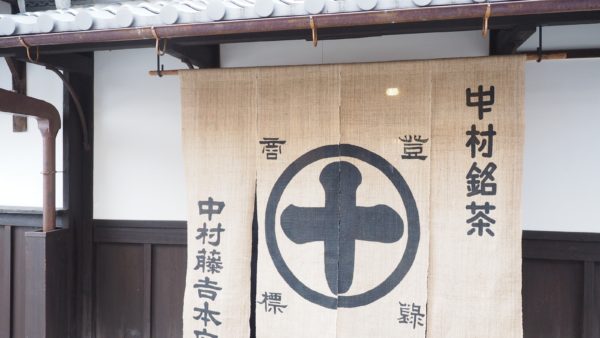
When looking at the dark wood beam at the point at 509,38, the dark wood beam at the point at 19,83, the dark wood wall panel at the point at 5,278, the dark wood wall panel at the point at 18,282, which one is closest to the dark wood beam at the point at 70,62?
the dark wood beam at the point at 19,83

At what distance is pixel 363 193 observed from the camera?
371 centimetres

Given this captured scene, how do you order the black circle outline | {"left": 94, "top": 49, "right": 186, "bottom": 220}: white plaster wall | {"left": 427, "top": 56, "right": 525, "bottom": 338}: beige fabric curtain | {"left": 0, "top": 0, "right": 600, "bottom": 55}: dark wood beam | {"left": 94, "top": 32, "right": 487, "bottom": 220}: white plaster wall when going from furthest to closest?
{"left": 94, "top": 49, "right": 186, "bottom": 220}: white plaster wall < {"left": 94, "top": 32, "right": 487, "bottom": 220}: white plaster wall < the black circle outline < {"left": 427, "top": 56, "right": 525, "bottom": 338}: beige fabric curtain < {"left": 0, "top": 0, "right": 600, "bottom": 55}: dark wood beam

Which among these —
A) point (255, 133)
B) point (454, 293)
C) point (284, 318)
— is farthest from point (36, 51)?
point (454, 293)

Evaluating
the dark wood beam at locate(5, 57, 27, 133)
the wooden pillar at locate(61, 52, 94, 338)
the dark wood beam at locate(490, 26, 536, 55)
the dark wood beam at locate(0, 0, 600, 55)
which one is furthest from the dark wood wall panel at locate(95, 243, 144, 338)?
the dark wood beam at locate(490, 26, 536, 55)

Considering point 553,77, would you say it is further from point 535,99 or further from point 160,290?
point 160,290

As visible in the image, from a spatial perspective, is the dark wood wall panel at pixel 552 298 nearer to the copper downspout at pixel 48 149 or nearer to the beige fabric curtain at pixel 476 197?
the beige fabric curtain at pixel 476 197

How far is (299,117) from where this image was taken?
12.4 ft

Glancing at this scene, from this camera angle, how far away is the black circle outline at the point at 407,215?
3611 mm

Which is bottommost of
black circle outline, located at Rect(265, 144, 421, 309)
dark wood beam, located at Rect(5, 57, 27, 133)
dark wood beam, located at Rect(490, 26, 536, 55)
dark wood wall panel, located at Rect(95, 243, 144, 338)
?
dark wood wall panel, located at Rect(95, 243, 144, 338)

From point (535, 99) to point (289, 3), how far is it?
2.43m

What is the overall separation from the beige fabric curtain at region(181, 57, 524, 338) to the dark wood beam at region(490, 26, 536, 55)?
0.22m

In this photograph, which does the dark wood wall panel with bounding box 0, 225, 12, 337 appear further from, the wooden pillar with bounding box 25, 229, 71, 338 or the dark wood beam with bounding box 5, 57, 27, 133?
the dark wood beam with bounding box 5, 57, 27, 133

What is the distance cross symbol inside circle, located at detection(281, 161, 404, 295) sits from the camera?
A: 12.1 ft

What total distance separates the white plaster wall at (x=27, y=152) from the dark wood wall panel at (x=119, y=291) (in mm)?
840
